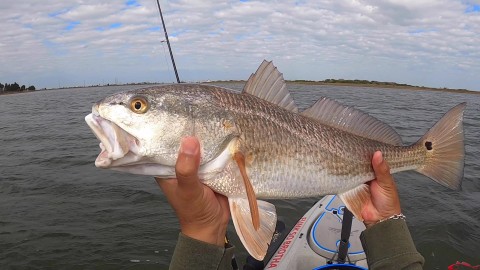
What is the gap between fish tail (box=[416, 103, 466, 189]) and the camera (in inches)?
116

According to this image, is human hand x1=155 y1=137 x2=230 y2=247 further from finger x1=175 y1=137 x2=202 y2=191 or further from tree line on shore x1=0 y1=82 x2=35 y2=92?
tree line on shore x1=0 y1=82 x2=35 y2=92

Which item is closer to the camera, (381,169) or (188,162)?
(188,162)

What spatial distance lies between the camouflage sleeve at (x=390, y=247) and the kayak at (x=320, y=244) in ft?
4.94

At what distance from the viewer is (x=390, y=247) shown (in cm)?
272

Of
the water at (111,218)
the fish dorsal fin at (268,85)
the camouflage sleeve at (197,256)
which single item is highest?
the fish dorsal fin at (268,85)

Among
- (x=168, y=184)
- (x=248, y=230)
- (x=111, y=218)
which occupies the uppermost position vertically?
(x=168, y=184)

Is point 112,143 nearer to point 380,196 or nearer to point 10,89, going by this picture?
point 380,196

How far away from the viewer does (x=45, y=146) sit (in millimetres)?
Result: 18188

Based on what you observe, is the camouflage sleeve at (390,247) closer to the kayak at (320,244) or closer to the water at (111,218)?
the kayak at (320,244)

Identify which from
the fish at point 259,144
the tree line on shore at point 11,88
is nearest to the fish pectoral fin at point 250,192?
the fish at point 259,144

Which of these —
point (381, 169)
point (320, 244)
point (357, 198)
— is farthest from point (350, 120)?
point (320, 244)

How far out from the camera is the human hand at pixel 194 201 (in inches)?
84.9

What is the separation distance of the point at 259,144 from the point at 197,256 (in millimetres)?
827

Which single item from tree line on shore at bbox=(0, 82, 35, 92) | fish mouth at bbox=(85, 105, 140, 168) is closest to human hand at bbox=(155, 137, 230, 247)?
fish mouth at bbox=(85, 105, 140, 168)
